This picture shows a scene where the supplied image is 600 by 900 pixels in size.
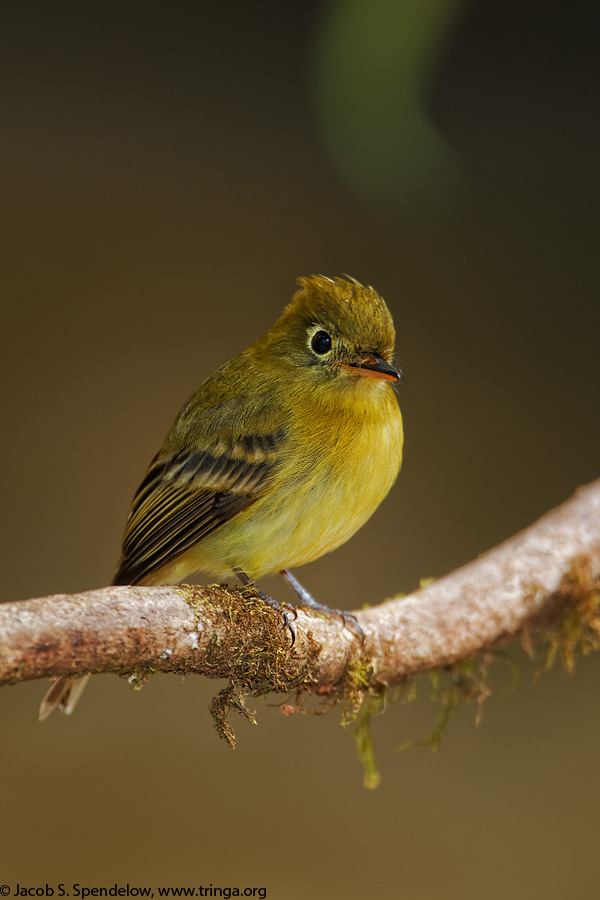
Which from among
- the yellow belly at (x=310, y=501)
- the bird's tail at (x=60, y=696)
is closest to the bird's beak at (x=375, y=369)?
the yellow belly at (x=310, y=501)

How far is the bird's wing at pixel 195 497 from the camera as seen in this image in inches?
87.2

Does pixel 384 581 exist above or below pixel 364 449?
above

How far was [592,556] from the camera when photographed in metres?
2.75

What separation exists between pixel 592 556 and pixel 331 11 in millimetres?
2001

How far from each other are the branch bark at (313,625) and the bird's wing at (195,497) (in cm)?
29

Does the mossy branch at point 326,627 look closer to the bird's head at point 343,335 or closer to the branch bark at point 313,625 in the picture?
the branch bark at point 313,625

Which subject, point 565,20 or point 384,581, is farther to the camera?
point 384,581

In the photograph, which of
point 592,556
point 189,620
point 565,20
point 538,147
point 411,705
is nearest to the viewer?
point 189,620

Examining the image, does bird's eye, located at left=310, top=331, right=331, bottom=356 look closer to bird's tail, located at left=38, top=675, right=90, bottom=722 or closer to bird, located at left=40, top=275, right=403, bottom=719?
bird, located at left=40, top=275, right=403, bottom=719

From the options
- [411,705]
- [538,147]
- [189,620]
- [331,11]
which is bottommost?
[189,620]

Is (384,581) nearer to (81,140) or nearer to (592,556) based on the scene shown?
(592,556)

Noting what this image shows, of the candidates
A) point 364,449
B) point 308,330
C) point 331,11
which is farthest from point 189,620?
point 331,11

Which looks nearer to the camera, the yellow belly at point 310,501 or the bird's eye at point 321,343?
the yellow belly at point 310,501

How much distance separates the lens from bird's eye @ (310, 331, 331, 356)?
2344 mm
